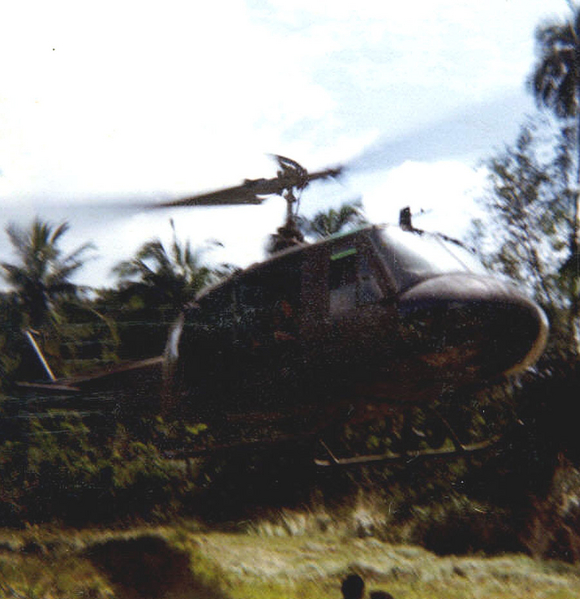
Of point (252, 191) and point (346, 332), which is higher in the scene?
point (252, 191)

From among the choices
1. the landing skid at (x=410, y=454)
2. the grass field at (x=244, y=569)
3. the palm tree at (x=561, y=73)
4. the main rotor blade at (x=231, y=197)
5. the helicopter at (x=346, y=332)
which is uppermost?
the palm tree at (x=561, y=73)

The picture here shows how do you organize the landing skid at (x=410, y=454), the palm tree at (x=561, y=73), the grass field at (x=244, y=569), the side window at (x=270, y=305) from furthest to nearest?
the palm tree at (x=561, y=73)
the grass field at (x=244, y=569)
the side window at (x=270, y=305)
the landing skid at (x=410, y=454)

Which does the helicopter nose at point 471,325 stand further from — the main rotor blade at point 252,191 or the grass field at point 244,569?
the grass field at point 244,569

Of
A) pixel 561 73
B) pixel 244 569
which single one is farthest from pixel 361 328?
pixel 561 73

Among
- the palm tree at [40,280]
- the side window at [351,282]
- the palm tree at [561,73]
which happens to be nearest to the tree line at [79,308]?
the palm tree at [40,280]

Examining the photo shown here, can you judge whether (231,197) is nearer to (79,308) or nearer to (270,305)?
(270,305)

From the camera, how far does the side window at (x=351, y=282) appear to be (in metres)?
4.33

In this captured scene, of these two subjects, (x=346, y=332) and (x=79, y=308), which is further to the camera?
(x=79, y=308)

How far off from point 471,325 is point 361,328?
2.63 feet

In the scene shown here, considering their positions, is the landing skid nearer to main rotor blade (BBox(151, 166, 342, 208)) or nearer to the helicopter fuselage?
the helicopter fuselage

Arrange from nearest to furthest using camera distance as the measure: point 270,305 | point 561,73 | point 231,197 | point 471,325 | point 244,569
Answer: point 471,325 < point 270,305 < point 231,197 < point 244,569 < point 561,73

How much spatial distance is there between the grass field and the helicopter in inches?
115

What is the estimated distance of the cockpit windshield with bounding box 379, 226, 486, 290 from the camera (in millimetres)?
4219

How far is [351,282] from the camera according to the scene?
442 centimetres
